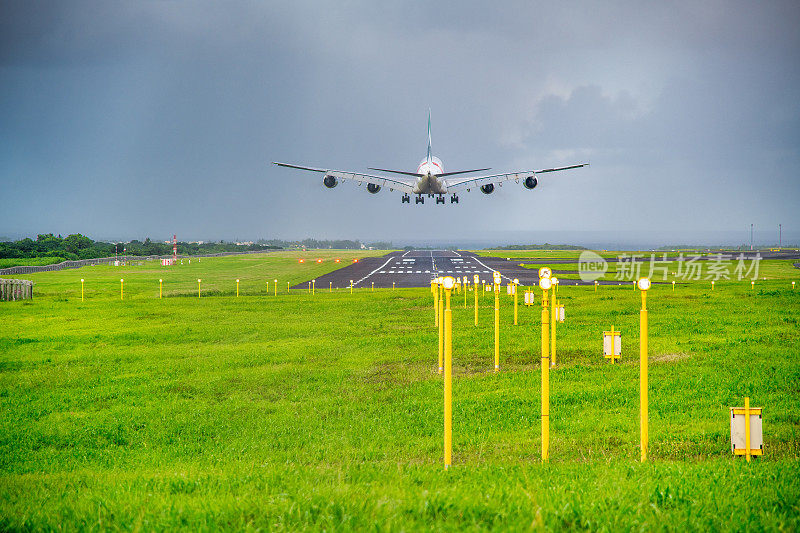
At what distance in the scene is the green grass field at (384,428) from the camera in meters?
6.12

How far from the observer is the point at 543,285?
8867 millimetres

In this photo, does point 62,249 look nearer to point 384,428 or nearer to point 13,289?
point 13,289

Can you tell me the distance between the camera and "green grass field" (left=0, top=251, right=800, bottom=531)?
612cm

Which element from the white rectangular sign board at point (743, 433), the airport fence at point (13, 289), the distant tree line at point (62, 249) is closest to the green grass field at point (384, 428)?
the white rectangular sign board at point (743, 433)

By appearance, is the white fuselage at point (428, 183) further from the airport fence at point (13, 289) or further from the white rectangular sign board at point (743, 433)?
the white rectangular sign board at point (743, 433)

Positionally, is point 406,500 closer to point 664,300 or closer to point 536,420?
point 536,420

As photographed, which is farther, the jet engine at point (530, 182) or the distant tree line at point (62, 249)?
the distant tree line at point (62, 249)

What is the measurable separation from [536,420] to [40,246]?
354 feet

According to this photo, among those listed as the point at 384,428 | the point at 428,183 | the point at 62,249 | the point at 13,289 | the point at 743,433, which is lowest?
the point at 384,428

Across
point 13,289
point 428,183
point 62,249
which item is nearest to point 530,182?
point 428,183

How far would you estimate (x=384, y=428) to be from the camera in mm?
10750

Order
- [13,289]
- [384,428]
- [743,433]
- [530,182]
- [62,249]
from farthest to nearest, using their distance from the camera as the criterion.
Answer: [62,249], [530,182], [13,289], [384,428], [743,433]

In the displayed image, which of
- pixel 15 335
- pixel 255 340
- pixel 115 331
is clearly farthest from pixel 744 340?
pixel 15 335

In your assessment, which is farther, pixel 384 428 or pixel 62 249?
pixel 62 249
